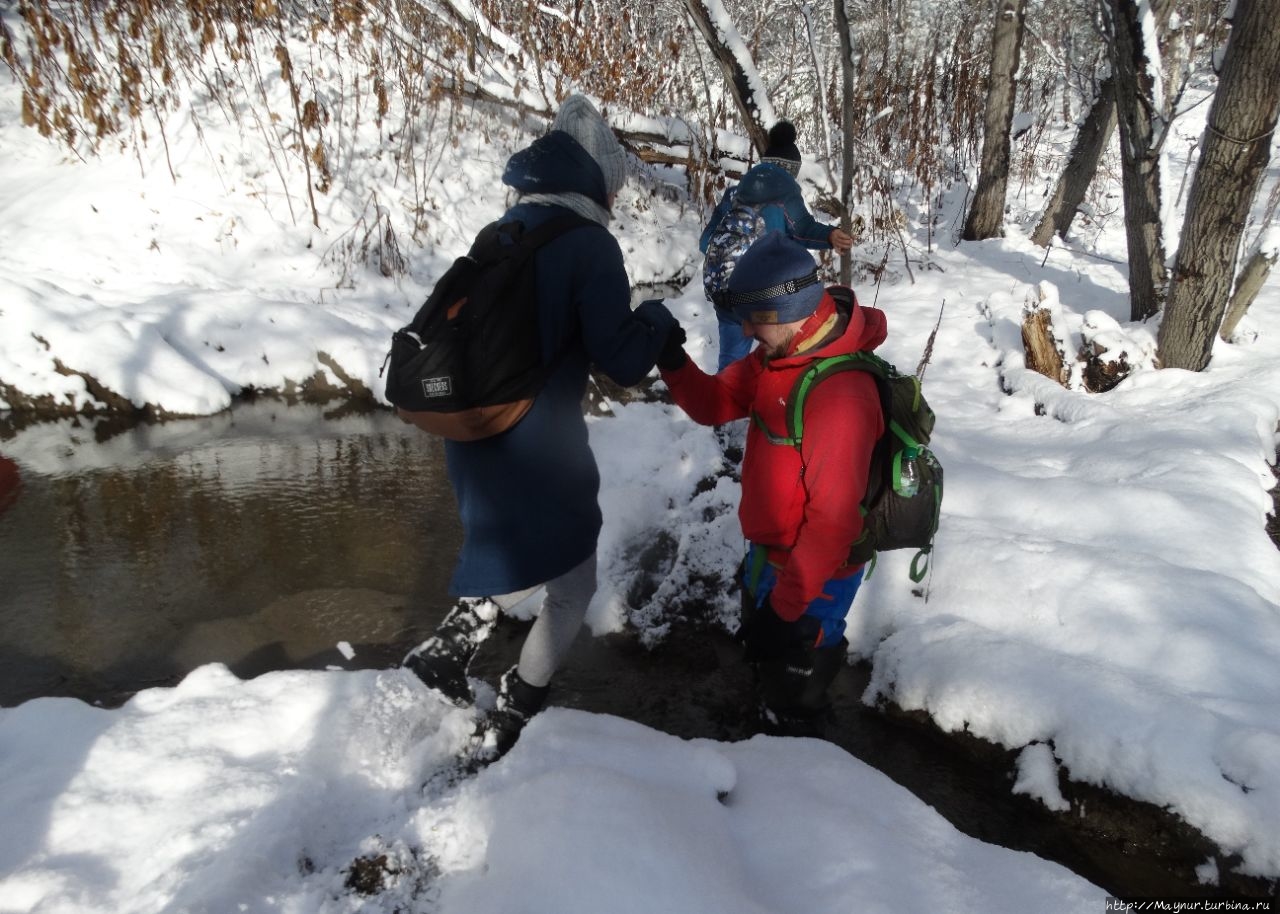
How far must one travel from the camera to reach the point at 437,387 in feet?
5.64

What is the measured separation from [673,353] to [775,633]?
0.87m

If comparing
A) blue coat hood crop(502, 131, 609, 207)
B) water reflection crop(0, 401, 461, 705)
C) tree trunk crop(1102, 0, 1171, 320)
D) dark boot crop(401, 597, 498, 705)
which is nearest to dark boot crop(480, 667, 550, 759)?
dark boot crop(401, 597, 498, 705)

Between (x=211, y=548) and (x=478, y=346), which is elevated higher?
(x=478, y=346)

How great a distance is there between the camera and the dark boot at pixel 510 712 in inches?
84.9

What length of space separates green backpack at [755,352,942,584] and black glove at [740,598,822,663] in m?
0.24

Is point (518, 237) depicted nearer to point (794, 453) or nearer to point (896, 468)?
point (794, 453)

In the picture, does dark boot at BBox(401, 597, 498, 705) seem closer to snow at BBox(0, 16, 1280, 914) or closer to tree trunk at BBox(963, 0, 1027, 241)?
snow at BBox(0, 16, 1280, 914)

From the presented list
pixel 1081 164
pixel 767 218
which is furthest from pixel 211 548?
pixel 1081 164

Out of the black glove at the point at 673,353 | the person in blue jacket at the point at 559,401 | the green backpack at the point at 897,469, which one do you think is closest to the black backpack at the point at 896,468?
the green backpack at the point at 897,469

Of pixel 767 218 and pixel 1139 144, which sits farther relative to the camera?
pixel 1139 144

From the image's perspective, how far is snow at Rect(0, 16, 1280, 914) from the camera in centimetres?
171

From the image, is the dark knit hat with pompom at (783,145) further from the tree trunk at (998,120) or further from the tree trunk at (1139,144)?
A: the tree trunk at (998,120)

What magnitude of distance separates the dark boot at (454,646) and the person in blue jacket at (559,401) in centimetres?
10

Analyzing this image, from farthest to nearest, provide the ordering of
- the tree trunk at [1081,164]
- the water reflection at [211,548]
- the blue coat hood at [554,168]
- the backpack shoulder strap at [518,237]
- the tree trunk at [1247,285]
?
the tree trunk at [1081,164], the tree trunk at [1247,285], the water reflection at [211,548], the blue coat hood at [554,168], the backpack shoulder strap at [518,237]
